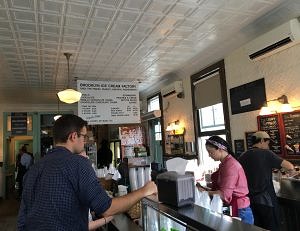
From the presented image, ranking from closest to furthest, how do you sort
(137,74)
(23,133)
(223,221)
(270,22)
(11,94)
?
1. (223,221)
2. (270,22)
3. (137,74)
4. (11,94)
5. (23,133)

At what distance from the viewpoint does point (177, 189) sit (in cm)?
142

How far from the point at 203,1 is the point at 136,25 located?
0.95 m

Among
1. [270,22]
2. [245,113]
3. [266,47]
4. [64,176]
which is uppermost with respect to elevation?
[270,22]

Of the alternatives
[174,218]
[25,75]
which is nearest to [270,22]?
[174,218]

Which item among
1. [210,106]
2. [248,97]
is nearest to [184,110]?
[210,106]

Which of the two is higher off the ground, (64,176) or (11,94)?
(11,94)

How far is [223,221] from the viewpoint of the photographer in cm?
117

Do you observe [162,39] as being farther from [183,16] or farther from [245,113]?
[245,113]

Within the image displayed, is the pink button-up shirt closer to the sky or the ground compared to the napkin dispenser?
closer to the ground

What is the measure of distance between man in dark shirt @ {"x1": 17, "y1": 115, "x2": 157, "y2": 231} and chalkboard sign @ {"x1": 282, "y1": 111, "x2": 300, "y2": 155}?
2.73 m

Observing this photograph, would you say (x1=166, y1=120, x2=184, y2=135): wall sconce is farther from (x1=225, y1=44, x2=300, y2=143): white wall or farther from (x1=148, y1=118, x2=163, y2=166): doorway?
(x1=225, y1=44, x2=300, y2=143): white wall

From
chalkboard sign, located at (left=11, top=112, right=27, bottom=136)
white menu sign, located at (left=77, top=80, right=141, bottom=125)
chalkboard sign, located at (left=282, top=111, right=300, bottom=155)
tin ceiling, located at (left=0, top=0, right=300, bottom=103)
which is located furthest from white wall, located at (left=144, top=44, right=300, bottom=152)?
chalkboard sign, located at (left=11, top=112, right=27, bottom=136)

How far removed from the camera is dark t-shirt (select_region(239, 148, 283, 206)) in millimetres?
3206

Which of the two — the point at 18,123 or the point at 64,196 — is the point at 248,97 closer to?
the point at 64,196
